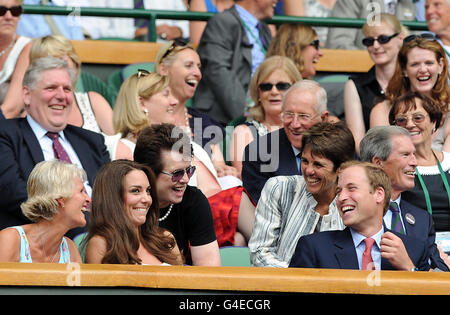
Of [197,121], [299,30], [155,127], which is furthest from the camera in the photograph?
[299,30]

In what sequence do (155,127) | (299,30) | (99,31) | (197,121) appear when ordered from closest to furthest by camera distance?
(155,127) → (197,121) → (299,30) → (99,31)

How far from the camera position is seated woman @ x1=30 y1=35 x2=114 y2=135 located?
5.70 meters

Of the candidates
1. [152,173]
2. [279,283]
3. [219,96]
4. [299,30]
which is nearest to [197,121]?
[219,96]

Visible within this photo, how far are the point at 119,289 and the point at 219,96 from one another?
10.4 ft

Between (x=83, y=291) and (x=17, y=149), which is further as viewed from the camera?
(x=17, y=149)

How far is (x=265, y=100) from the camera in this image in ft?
19.6

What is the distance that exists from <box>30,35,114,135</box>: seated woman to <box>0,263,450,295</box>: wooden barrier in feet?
8.28

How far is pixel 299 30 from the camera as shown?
6.46 metres

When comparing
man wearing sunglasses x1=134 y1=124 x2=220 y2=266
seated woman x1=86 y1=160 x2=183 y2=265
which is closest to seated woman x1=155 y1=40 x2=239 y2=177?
man wearing sunglasses x1=134 y1=124 x2=220 y2=266

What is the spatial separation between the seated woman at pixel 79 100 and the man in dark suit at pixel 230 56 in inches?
28.6

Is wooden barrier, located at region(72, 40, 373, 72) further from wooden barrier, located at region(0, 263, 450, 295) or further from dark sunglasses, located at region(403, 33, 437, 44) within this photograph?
wooden barrier, located at region(0, 263, 450, 295)

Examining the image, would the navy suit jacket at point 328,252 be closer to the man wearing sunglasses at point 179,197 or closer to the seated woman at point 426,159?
the man wearing sunglasses at point 179,197

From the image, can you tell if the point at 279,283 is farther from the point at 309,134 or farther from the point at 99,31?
the point at 99,31

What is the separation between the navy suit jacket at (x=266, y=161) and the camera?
5180 millimetres
